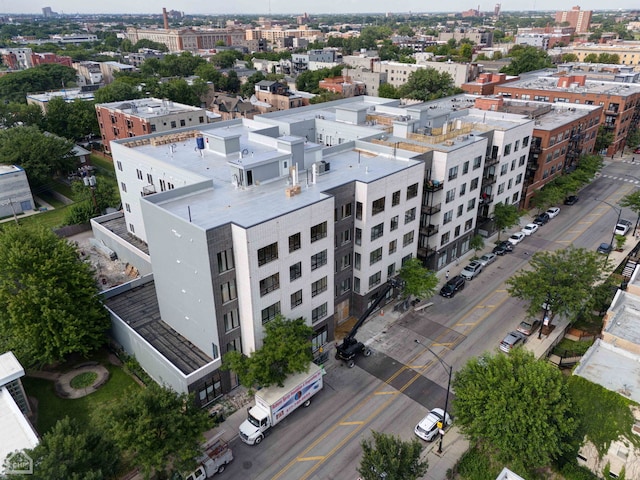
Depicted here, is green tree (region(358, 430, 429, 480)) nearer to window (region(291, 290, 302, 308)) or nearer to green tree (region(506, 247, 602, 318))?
window (region(291, 290, 302, 308))

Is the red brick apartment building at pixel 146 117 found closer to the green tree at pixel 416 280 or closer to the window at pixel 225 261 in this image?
the green tree at pixel 416 280

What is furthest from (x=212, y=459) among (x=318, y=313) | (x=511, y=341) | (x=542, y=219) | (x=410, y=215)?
(x=542, y=219)

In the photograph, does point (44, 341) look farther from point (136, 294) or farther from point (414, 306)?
point (414, 306)

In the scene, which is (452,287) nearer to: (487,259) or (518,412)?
(487,259)

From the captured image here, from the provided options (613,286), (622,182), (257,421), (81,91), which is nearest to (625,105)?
(622,182)

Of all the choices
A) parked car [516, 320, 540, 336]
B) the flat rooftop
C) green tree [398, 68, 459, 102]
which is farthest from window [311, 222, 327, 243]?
green tree [398, 68, 459, 102]

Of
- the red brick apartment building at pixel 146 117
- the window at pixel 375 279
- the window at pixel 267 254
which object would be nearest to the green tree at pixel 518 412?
the window at pixel 375 279

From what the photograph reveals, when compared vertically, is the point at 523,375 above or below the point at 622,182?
above
